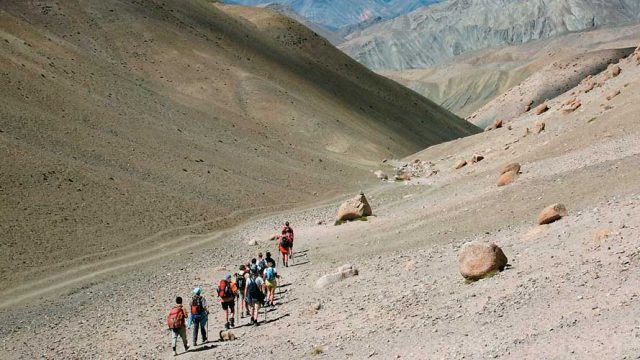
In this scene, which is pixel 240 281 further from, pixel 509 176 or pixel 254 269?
pixel 509 176

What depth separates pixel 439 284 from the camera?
2202 centimetres

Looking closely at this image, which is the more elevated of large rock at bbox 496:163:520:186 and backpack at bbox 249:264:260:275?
large rock at bbox 496:163:520:186

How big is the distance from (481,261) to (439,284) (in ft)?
5.49

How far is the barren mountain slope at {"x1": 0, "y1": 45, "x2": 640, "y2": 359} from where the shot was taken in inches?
651

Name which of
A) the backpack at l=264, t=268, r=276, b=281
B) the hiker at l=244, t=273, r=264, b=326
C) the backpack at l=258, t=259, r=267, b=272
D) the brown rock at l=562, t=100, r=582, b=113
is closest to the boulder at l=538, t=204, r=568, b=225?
the backpack at l=264, t=268, r=276, b=281

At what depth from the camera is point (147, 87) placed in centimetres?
7625

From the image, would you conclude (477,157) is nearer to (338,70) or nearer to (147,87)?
(147,87)

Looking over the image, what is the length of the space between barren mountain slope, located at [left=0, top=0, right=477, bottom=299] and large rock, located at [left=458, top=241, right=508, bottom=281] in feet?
80.9

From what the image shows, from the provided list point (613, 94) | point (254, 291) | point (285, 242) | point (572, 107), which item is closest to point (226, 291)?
point (254, 291)

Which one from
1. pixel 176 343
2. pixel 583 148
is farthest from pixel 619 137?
pixel 176 343

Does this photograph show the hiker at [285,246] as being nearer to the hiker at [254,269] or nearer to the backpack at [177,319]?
the hiker at [254,269]

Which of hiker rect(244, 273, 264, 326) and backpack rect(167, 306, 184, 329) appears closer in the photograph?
backpack rect(167, 306, 184, 329)

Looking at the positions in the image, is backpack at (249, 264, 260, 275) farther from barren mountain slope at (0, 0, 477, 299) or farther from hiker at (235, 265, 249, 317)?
barren mountain slope at (0, 0, 477, 299)

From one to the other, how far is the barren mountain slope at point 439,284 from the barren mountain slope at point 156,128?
19.4 ft
